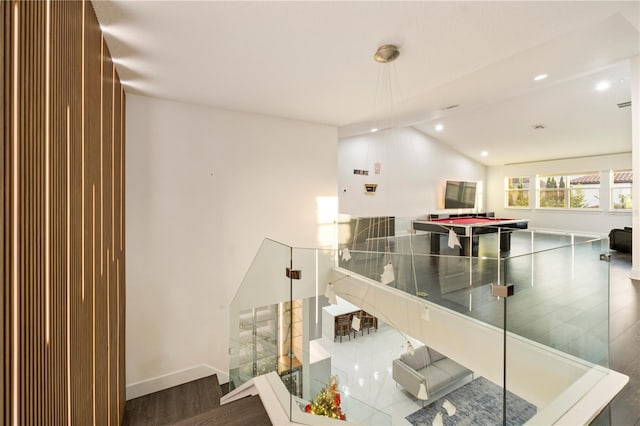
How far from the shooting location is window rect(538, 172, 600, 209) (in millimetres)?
9266

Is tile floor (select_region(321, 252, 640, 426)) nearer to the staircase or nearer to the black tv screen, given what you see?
the staircase

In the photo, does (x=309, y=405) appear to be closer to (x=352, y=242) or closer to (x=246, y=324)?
(x=246, y=324)

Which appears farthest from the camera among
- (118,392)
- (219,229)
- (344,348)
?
(344,348)

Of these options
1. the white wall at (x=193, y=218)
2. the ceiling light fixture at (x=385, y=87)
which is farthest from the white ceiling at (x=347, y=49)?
the white wall at (x=193, y=218)

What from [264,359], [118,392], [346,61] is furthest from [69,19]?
[118,392]

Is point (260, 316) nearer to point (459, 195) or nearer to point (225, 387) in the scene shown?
point (225, 387)

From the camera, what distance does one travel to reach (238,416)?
224 cm

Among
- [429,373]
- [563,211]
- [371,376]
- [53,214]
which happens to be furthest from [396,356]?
[563,211]

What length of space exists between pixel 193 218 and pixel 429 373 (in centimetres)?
437

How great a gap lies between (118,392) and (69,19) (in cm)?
348

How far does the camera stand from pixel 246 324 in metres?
3.65

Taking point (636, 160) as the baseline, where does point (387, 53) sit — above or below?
above

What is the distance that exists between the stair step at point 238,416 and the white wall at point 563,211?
11641 mm

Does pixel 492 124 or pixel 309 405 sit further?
pixel 492 124
